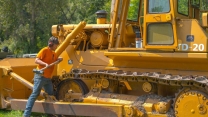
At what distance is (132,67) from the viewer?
7.64 meters

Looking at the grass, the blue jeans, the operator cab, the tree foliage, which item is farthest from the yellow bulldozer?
the tree foliage

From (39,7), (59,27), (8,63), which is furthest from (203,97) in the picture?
(39,7)

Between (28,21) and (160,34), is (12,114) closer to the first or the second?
(160,34)

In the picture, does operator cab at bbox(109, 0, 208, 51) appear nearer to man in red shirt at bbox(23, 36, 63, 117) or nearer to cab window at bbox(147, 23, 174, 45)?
cab window at bbox(147, 23, 174, 45)

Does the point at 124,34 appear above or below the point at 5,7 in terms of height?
below

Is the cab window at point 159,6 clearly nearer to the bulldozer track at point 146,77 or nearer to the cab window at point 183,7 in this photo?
the cab window at point 183,7

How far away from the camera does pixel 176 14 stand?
6754mm

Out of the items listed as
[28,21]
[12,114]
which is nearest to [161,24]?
[12,114]

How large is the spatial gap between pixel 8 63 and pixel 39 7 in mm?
19326

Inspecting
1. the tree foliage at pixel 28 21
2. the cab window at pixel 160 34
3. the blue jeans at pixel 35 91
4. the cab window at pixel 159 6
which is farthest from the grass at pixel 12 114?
the tree foliage at pixel 28 21

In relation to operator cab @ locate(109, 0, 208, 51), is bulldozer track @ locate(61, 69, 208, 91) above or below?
below

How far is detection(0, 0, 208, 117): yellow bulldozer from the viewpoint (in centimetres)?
652

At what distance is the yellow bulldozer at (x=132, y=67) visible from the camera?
6520 millimetres

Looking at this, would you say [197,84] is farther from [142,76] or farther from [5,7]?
[5,7]
